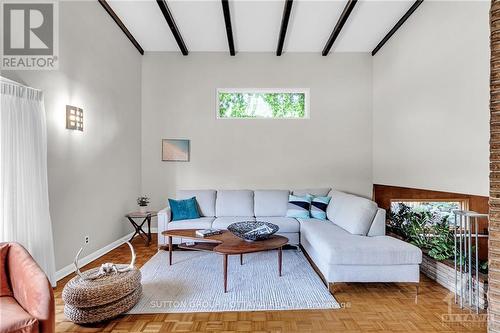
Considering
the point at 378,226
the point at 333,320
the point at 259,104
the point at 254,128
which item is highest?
the point at 259,104

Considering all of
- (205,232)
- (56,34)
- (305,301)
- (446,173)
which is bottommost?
(305,301)

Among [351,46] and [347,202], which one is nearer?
[347,202]

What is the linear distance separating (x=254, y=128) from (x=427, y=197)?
3236 mm

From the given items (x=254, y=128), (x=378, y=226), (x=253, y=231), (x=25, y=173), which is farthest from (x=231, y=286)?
(x=254, y=128)

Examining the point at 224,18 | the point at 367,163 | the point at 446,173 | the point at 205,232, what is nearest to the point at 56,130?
the point at 205,232

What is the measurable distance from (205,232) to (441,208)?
3.62m

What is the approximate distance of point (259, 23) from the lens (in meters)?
4.18

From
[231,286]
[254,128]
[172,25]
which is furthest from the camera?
[254,128]

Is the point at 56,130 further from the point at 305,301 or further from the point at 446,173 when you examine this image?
the point at 446,173

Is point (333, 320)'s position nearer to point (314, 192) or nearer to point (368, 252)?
point (368, 252)

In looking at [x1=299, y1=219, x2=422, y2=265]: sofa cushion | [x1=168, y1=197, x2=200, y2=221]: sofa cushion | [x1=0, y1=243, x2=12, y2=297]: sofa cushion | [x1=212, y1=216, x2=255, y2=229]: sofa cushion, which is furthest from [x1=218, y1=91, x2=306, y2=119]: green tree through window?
[x1=0, y1=243, x2=12, y2=297]: sofa cushion

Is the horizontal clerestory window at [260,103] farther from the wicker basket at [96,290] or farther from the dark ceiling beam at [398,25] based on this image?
the wicker basket at [96,290]

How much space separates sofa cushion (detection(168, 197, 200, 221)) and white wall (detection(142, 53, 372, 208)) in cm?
88

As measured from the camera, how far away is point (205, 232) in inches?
126
